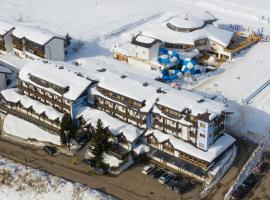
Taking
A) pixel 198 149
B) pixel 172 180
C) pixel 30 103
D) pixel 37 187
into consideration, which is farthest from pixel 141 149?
pixel 30 103

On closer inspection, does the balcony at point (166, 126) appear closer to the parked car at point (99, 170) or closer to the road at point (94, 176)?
the road at point (94, 176)

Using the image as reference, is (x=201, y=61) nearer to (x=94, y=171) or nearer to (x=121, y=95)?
(x=121, y=95)

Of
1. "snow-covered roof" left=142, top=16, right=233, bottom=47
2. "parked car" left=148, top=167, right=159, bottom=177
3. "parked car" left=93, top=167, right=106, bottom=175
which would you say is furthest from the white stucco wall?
"parked car" left=148, top=167, right=159, bottom=177

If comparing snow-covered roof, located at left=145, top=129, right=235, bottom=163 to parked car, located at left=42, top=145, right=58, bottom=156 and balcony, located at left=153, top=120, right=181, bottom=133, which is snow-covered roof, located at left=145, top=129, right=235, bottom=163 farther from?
parked car, located at left=42, top=145, right=58, bottom=156

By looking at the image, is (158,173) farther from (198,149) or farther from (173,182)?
(198,149)

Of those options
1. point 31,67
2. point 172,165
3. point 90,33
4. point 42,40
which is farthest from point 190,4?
point 172,165

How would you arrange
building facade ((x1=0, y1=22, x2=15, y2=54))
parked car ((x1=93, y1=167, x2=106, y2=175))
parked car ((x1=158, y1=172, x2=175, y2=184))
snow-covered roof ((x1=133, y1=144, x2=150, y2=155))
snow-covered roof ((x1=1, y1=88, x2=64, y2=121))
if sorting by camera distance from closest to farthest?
parked car ((x1=158, y1=172, x2=175, y2=184)), parked car ((x1=93, y1=167, x2=106, y2=175)), snow-covered roof ((x1=133, y1=144, x2=150, y2=155)), snow-covered roof ((x1=1, y1=88, x2=64, y2=121)), building facade ((x1=0, y1=22, x2=15, y2=54))
